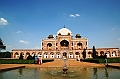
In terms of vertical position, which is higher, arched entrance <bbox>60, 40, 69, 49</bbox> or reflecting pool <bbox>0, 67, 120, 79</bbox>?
arched entrance <bbox>60, 40, 69, 49</bbox>

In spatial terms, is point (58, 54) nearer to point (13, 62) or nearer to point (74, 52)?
point (74, 52)

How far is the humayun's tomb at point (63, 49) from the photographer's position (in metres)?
51.5

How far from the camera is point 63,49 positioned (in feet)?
174

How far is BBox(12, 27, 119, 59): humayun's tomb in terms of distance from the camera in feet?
169

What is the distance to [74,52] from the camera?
51750 millimetres

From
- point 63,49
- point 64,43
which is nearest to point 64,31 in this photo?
point 64,43

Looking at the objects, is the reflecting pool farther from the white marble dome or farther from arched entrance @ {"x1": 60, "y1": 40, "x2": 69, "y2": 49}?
the white marble dome

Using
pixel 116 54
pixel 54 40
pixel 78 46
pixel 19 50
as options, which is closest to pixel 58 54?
pixel 54 40

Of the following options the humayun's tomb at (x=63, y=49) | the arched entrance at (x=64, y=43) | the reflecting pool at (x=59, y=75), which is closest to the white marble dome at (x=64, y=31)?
the humayun's tomb at (x=63, y=49)

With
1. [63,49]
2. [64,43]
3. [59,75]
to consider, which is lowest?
[59,75]

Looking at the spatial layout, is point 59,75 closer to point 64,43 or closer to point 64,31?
point 64,43

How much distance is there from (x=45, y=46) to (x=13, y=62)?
33.2 meters

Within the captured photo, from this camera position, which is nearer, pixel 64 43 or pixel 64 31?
pixel 64 43

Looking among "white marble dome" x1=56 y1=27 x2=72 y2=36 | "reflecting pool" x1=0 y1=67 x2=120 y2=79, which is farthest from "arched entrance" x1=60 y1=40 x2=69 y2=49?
"reflecting pool" x1=0 y1=67 x2=120 y2=79
